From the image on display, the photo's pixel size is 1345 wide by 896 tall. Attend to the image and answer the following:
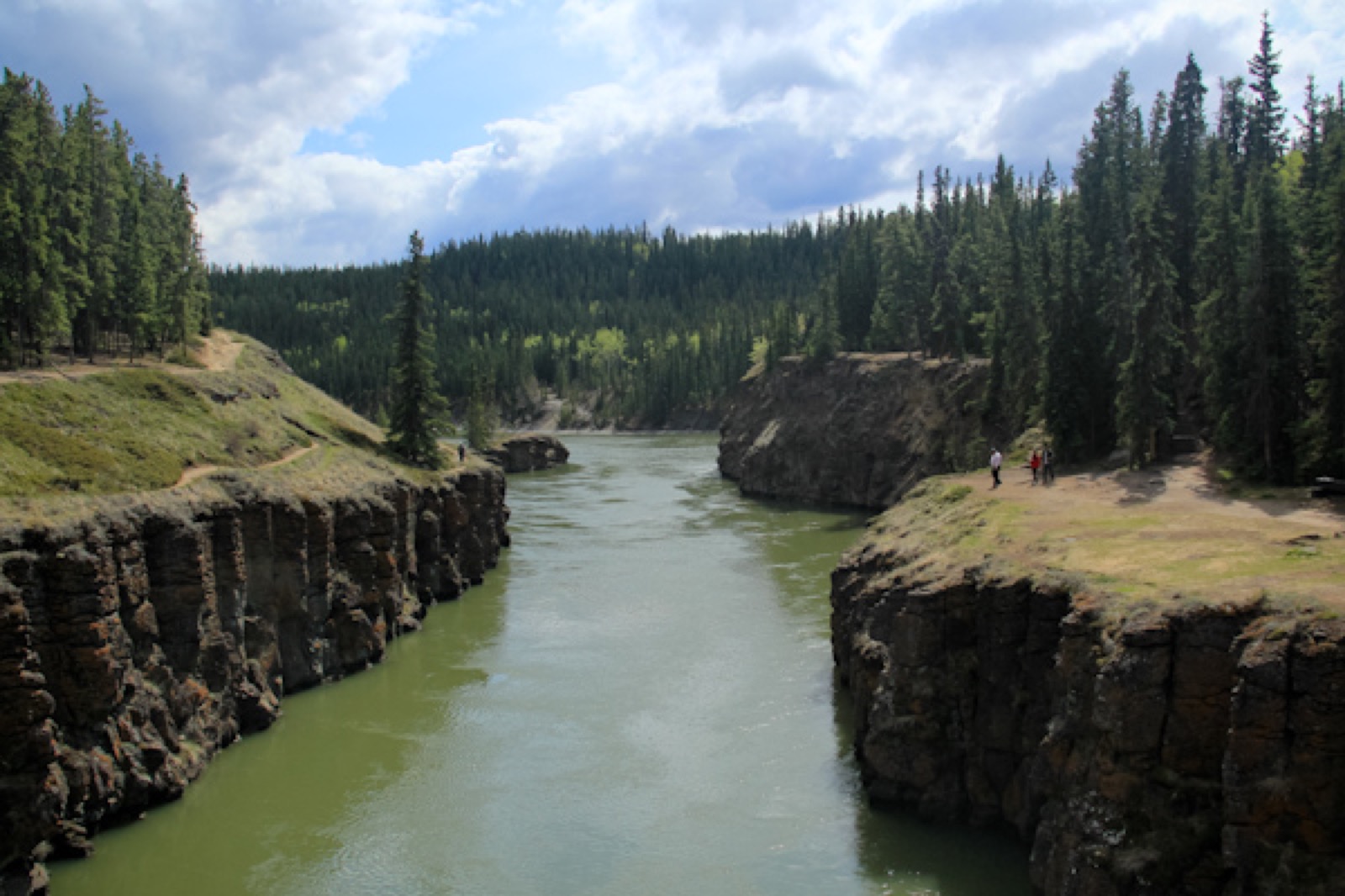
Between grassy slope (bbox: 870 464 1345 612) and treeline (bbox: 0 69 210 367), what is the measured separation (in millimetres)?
45135

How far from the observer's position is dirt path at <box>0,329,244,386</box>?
4325 cm

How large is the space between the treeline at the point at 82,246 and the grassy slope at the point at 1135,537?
45135 mm

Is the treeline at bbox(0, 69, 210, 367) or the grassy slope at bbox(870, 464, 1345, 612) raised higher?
the treeline at bbox(0, 69, 210, 367)

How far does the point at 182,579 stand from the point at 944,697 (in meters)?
23.5

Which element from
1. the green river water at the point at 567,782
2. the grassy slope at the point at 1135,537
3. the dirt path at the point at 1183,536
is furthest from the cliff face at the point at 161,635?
the dirt path at the point at 1183,536

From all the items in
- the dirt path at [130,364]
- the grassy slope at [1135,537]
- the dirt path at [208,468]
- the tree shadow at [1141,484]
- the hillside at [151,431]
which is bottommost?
the grassy slope at [1135,537]

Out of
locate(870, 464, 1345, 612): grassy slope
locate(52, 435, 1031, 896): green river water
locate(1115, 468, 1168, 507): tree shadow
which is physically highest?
locate(1115, 468, 1168, 507): tree shadow

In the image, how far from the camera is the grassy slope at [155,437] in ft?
106

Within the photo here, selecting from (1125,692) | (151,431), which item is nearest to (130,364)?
(151,431)

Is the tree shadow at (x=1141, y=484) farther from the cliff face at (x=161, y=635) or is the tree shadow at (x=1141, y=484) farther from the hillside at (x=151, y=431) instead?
the hillside at (x=151, y=431)

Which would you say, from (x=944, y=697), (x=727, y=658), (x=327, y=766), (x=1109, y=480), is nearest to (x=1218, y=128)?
(x=1109, y=480)

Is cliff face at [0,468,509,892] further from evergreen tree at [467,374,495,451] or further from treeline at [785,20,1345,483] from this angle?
evergreen tree at [467,374,495,451]

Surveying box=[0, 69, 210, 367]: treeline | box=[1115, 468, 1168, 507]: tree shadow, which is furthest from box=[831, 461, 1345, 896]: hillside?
box=[0, 69, 210, 367]: treeline

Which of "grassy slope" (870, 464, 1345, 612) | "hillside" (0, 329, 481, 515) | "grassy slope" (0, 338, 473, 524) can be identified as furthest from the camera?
"hillside" (0, 329, 481, 515)
